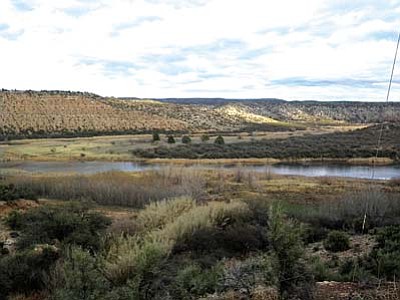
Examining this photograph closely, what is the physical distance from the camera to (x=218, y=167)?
4806cm

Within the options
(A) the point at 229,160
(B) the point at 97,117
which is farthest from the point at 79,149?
(B) the point at 97,117

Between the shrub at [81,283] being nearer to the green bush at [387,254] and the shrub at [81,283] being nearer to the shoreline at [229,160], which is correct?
the green bush at [387,254]

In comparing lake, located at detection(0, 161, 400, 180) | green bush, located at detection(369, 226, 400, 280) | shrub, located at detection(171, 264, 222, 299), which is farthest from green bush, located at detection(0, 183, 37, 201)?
shrub, located at detection(171, 264, 222, 299)

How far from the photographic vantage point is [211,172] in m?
40.1

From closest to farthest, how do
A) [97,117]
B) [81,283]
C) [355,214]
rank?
[81,283] → [355,214] → [97,117]

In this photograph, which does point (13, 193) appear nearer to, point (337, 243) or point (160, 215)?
point (160, 215)

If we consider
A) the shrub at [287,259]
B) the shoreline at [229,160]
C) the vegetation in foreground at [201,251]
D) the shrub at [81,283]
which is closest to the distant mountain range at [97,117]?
the shoreline at [229,160]

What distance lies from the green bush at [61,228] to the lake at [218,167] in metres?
26.0

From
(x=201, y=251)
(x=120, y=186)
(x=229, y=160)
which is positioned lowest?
(x=229, y=160)

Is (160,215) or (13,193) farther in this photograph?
(13,193)

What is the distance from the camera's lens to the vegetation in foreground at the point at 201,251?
23.9 ft

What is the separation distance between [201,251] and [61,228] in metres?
4.75

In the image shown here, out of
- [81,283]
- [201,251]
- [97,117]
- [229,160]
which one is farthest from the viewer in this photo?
[97,117]

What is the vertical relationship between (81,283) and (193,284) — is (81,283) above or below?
above
